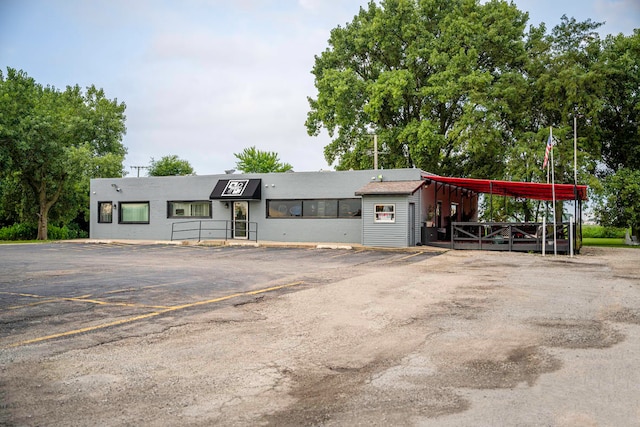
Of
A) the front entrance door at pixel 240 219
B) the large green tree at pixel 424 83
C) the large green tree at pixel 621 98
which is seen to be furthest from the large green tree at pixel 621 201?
the front entrance door at pixel 240 219

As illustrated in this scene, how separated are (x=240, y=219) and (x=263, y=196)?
6.09 feet

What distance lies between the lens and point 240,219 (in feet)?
90.0

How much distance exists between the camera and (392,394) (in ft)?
13.1

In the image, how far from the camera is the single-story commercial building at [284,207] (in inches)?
910

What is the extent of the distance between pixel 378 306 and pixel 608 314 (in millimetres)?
3266

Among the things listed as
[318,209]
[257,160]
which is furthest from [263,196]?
[257,160]

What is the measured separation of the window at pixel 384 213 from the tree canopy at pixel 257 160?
1449 inches

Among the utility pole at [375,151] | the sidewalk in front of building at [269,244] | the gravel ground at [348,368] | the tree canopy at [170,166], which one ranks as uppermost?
the tree canopy at [170,166]

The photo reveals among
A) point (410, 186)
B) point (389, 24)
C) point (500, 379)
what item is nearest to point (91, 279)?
point (500, 379)

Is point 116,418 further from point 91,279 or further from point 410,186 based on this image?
point 410,186

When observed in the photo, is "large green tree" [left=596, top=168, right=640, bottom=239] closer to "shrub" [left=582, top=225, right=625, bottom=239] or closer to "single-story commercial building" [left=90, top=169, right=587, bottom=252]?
"single-story commercial building" [left=90, top=169, right=587, bottom=252]

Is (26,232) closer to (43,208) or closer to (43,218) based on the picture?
(43,218)

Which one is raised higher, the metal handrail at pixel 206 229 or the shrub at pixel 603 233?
the metal handrail at pixel 206 229

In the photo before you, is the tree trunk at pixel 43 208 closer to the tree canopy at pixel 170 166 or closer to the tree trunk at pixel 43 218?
the tree trunk at pixel 43 218
